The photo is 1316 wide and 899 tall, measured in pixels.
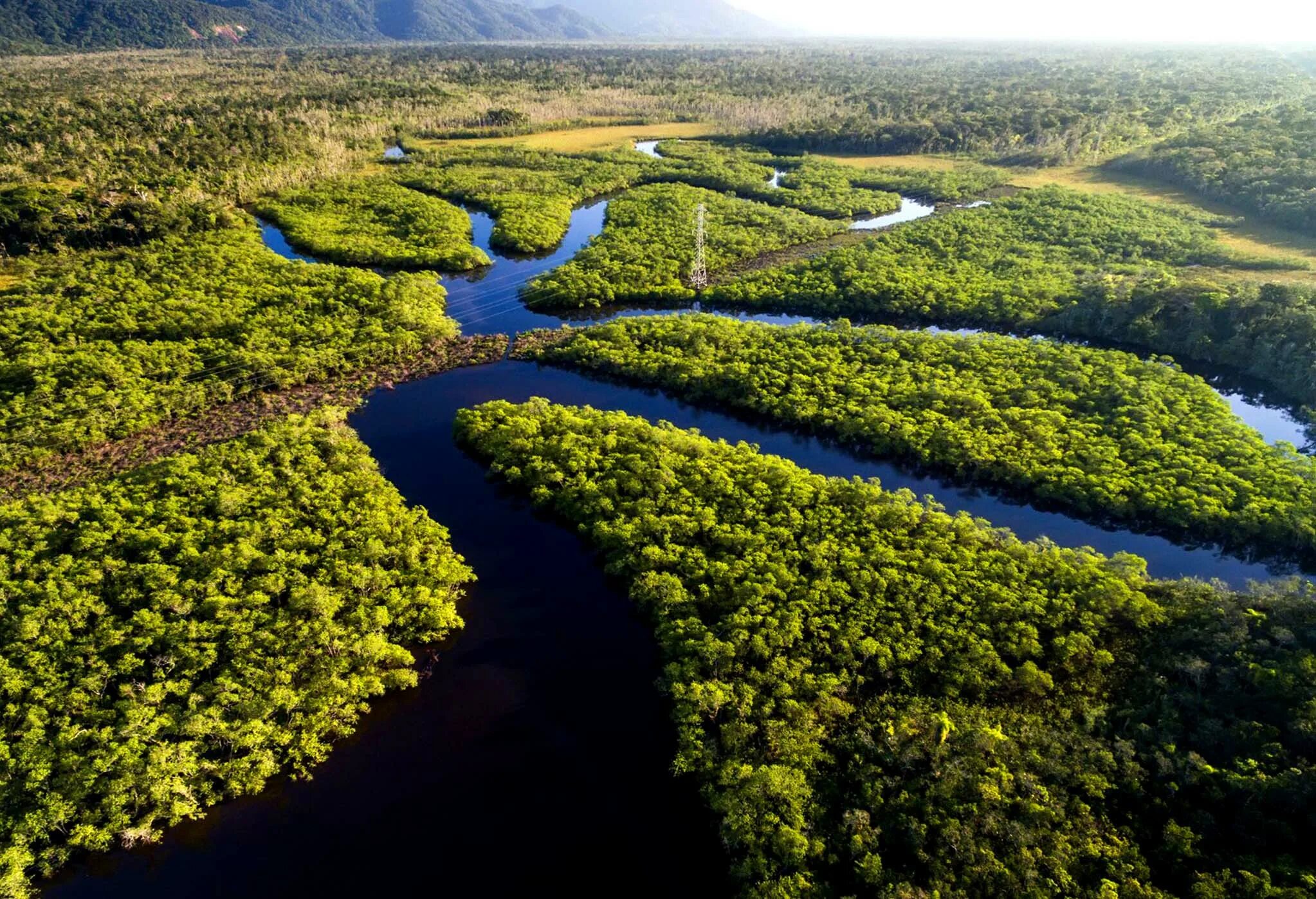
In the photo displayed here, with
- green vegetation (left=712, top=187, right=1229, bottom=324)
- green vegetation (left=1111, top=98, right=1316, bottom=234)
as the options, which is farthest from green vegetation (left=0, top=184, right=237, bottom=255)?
green vegetation (left=1111, top=98, right=1316, bottom=234)

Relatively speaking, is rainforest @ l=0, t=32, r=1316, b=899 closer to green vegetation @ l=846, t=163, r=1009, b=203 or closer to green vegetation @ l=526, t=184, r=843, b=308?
green vegetation @ l=526, t=184, r=843, b=308

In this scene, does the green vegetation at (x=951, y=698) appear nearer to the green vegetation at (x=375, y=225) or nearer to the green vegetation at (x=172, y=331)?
the green vegetation at (x=172, y=331)

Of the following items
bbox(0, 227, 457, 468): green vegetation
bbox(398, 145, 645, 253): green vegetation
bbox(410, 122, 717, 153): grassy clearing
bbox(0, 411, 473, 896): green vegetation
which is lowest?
bbox(0, 411, 473, 896): green vegetation

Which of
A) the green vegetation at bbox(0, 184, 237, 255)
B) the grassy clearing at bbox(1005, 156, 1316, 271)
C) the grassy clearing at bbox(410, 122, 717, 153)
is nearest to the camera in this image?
the grassy clearing at bbox(1005, 156, 1316, 271)

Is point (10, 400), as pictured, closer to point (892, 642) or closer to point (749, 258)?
point (892, 642)

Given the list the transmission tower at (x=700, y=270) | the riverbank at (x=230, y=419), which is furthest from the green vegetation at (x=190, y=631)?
the transmission tower at (x=700, y=270)

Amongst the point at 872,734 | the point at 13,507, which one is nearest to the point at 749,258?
the point at 872,734
